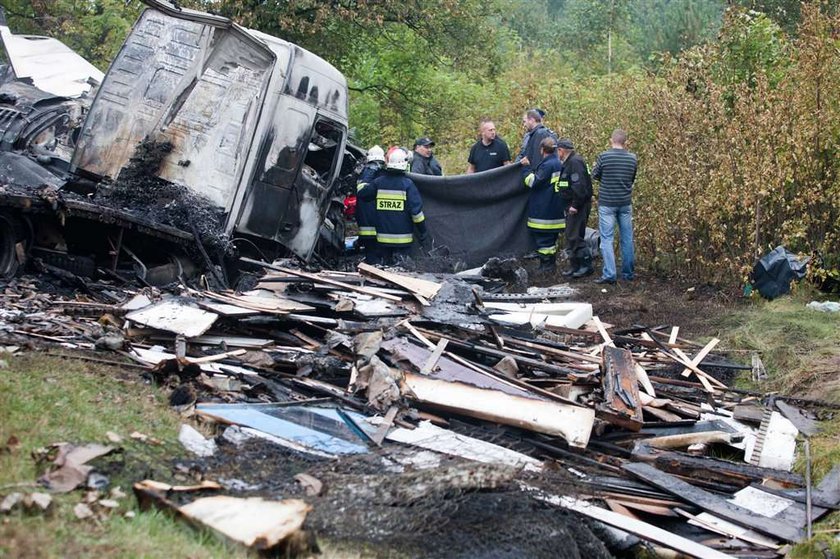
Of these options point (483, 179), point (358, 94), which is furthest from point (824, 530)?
point (358, 94)

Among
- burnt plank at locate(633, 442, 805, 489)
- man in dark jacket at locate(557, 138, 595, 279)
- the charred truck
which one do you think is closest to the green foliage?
man in dark jacket at locate(557, 138, 595, 279)

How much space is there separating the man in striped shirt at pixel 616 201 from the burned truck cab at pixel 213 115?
3.88 m

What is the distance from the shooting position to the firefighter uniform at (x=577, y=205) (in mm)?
13336

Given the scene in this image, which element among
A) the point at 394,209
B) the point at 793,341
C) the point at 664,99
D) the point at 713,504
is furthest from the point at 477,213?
the point at 713,504

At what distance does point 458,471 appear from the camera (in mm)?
5512

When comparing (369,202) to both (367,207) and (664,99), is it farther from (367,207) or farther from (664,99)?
(664,99)

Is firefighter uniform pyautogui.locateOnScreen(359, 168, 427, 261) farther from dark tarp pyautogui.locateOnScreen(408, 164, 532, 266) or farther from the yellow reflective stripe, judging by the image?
the yellow reflective stripe

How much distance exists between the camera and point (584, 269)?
13.6 metres

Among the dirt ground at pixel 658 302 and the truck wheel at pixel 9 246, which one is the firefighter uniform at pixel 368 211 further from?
the truck wheel at pixel 9 246

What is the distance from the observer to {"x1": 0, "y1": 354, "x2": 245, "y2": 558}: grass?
161 inches

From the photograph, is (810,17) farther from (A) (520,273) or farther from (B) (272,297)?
(B) (272,297)

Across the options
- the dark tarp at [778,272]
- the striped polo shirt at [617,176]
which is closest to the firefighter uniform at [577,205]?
the striped polo shirt at [617,176]

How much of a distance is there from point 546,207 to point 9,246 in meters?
7.24

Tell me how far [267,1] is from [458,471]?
1396 cm
